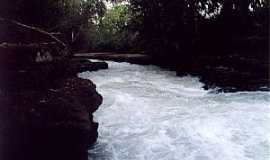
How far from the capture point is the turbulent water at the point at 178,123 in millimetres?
5883

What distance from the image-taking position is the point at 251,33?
45.8 feet

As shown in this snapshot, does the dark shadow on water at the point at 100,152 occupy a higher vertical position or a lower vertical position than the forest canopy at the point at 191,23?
lower

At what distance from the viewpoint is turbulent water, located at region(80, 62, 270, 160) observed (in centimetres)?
588

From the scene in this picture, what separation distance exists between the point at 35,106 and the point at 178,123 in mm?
2722

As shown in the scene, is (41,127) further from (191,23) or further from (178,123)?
(191,23)

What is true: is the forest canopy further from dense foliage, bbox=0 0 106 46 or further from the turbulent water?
the turbulent water

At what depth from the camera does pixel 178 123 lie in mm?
7004

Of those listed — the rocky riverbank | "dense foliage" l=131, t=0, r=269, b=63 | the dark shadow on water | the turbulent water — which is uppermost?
"dense foliage" l=131, t=0, r=269, b=63

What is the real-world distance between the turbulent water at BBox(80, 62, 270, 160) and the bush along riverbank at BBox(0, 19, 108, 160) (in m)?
0.69

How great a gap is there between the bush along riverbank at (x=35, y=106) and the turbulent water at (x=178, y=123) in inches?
27.3

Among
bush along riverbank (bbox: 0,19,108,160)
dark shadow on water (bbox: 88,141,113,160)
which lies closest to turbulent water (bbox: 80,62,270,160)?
dark shadow on water (bbox: 88,141,113,160)

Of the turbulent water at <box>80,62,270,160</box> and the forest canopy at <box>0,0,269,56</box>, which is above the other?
the forest canopy at <box>0,0,269,56</box>

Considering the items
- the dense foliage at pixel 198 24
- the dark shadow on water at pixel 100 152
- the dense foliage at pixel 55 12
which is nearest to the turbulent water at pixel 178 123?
the dark shadow on water at pixel 100 152

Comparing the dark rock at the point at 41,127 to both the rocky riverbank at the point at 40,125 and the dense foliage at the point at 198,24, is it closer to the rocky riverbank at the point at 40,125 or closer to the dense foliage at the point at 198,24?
the rocky riverbank at the point at 40,125
